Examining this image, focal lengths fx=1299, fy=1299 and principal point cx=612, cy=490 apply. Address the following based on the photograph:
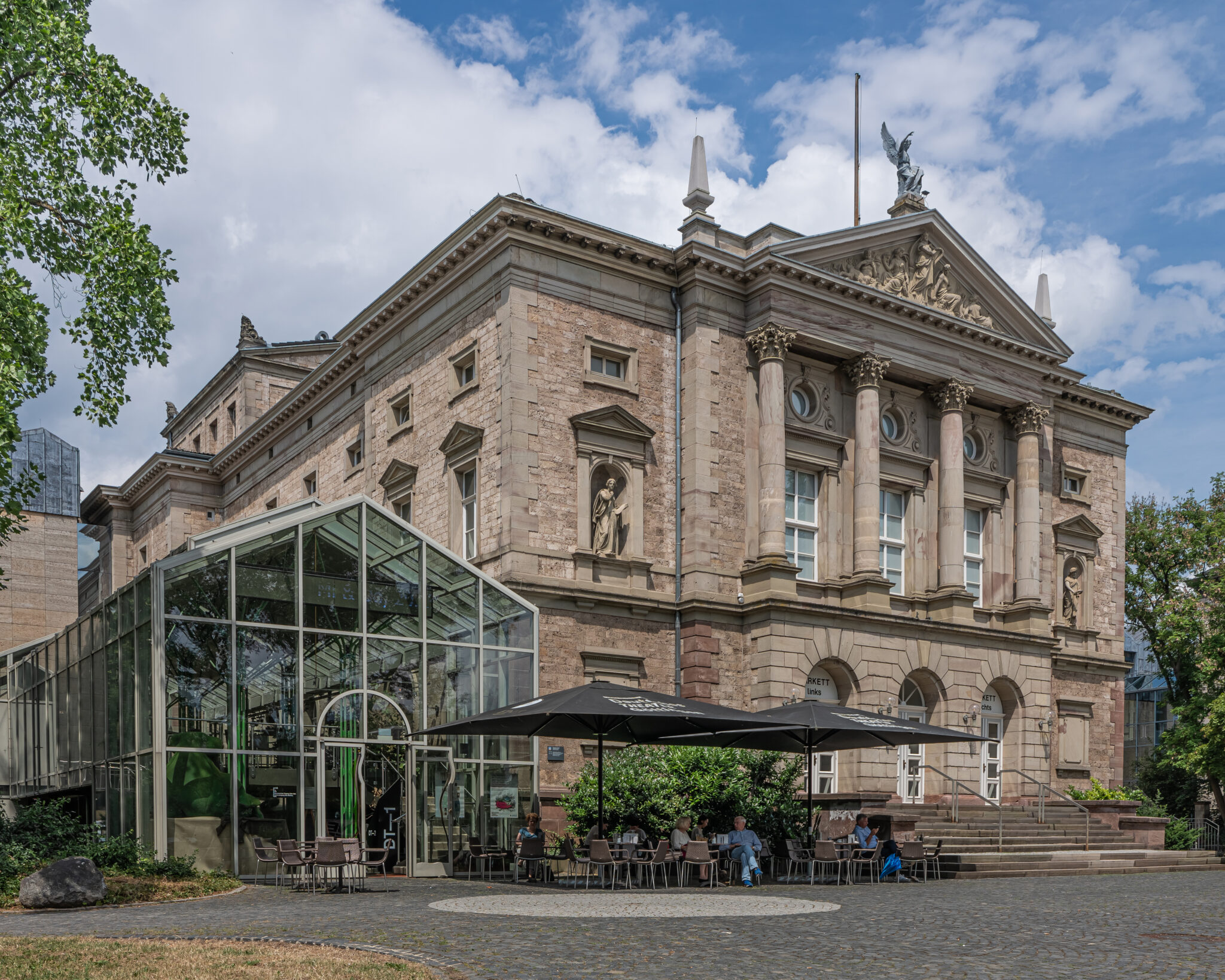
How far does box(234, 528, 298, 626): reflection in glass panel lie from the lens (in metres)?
21.5

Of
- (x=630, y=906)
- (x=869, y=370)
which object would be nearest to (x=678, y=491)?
(x=869, y=370)

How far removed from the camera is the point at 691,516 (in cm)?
2950

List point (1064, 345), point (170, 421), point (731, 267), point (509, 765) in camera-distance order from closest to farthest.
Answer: point (509, 765) → point (731, 267) → point (1064, 345) → point (170, 421)

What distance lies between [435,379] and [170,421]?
34129 millimetres

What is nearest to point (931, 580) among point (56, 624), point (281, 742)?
point (281, 742)

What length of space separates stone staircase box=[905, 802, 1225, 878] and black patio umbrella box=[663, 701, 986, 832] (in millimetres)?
2797

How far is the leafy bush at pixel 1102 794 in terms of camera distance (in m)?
34.4

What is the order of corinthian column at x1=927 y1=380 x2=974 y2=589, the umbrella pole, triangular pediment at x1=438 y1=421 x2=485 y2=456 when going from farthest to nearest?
1. corinthian column at x1=927 y1=380 x2=974 y2=589
2. triangular pediment at x1=438 y1=421 x2=485 y2=456
3. the umbrella pole

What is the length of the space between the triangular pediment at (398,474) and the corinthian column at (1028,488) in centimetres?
1651

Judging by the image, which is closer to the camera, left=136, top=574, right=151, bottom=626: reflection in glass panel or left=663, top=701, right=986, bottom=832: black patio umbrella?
left=663, top=701, right=986, bottom=832: black patio umbrella

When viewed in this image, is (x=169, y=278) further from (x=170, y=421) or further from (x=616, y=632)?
(x=170, y=421)

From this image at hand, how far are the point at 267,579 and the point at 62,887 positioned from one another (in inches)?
273

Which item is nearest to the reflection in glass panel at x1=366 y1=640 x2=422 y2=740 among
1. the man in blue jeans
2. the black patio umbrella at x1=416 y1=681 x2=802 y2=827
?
the black patio umbrella at x1=416 y1=681 x2=802 y2=827

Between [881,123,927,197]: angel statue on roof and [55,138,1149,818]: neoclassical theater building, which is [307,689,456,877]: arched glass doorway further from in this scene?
[881,123,927,197]: angel statue on roof
